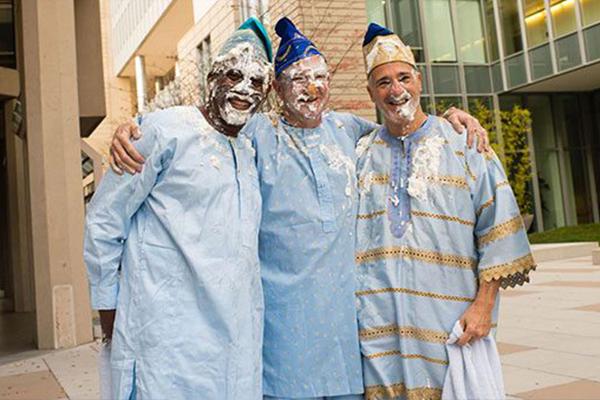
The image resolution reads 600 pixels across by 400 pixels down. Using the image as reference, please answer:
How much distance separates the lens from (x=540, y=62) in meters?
19.6

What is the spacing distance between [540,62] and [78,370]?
17.4 m

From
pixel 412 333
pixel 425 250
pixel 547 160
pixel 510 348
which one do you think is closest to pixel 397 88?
pixel 425 250

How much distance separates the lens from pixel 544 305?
758 cm

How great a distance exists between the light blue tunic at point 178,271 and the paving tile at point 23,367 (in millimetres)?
4375

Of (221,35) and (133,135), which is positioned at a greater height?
(221,35)

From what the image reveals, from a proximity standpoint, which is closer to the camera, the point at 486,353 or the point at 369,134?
the point at 486,353

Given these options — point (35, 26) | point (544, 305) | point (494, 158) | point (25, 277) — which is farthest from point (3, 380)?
point (25, 277)

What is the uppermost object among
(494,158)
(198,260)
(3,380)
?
(494,158)

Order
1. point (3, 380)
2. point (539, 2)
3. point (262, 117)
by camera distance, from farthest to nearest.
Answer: point (539, 2)
point (3, 380)
point (262, 117)

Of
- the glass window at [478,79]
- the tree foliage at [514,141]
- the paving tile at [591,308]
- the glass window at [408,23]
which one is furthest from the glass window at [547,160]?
the paving tile at [591,308]

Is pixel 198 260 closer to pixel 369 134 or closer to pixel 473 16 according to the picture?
pixel 369 134

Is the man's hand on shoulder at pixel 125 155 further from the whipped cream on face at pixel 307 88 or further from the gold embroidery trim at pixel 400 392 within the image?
the gold embroidery trim at pixel 400 392

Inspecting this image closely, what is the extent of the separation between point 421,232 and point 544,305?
5.82m

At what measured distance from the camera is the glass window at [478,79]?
66.9 ft
